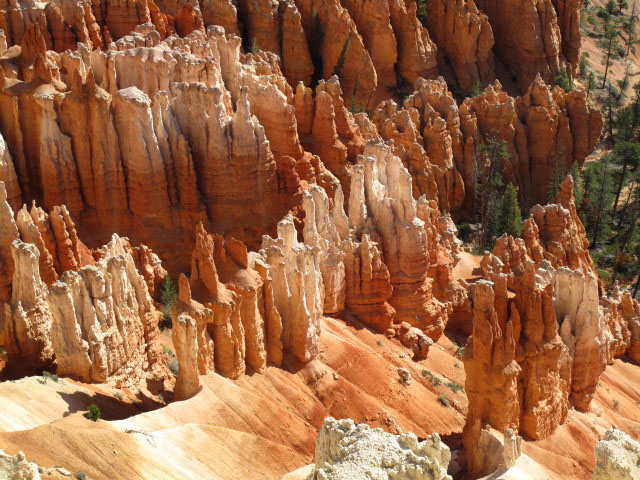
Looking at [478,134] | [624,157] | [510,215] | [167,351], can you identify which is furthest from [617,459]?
[624,157]

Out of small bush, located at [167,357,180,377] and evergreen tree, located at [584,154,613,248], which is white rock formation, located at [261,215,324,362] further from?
evergreen tree, located at [584,154,613,248]

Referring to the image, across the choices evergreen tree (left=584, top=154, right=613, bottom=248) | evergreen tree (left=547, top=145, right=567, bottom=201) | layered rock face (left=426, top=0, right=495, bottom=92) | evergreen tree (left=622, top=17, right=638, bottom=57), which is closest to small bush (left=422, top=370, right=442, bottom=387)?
evergreen tree (left=584, top=154, right=613, bottom=248)

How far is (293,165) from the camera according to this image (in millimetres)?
34938

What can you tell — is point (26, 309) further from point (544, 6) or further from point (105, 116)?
point (544, 6)

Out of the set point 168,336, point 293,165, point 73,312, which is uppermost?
point 293,165

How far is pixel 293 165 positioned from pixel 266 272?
10100mm

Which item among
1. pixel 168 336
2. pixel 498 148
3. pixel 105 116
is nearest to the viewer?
pixel 168 336

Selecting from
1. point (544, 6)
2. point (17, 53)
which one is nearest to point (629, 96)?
point (544, 6)

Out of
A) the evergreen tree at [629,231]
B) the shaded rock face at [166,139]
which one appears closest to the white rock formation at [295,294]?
the shaded rock face at [166,139]

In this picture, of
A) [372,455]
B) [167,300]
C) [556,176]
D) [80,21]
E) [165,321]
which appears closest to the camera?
[372,455]

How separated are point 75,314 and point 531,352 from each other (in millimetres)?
12076

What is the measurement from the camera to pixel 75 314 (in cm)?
2197

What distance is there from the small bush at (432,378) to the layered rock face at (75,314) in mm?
9409

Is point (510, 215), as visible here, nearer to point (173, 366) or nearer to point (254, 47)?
point (254, 47)
